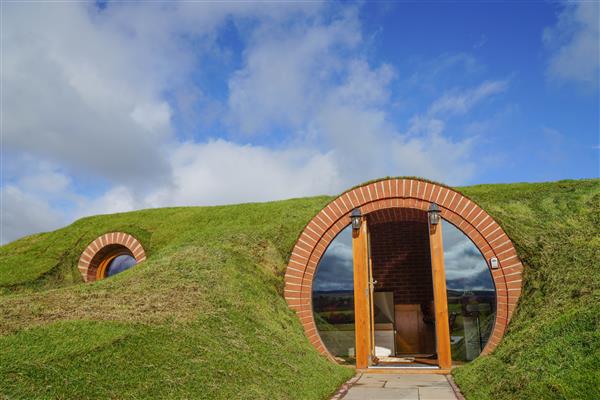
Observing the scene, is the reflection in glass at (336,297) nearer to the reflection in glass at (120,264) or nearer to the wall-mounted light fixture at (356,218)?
the wall-mounted light fixture at (356,218)

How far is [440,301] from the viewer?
26.4 ft

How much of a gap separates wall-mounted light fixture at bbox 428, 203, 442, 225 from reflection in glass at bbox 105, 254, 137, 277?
8019 mm

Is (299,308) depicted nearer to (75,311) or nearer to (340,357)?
(340,357)

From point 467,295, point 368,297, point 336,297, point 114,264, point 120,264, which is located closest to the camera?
point 368,297

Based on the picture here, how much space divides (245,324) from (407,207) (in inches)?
155

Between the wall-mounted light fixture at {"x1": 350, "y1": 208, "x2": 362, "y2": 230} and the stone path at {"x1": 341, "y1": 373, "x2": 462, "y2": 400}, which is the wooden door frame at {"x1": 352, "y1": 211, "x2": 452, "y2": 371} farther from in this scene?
the stone path at {"x1": 341, "y1": 373, "x2": 462, "y2": 400}

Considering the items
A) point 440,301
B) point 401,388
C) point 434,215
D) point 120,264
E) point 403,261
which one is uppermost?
point 434,215

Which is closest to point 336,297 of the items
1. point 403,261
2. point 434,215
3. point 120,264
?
point 434,215

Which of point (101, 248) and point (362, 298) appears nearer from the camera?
point (362, 298)

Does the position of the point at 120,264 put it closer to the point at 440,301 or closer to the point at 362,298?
the point at 362,298

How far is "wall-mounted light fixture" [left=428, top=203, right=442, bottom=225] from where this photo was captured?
826cm

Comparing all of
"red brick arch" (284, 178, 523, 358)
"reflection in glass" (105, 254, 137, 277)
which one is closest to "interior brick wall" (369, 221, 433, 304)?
"red brick arch" (284, 178, 523, 358)

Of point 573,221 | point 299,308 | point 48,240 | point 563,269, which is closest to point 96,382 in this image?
point 299,308

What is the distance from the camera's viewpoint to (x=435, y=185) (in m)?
A: 8.59
